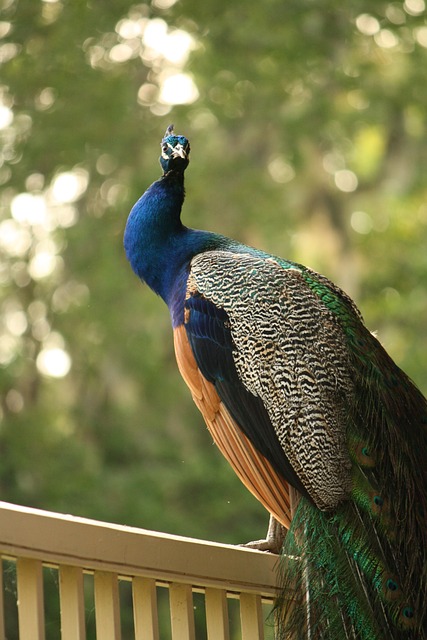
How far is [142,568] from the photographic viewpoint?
265 cm

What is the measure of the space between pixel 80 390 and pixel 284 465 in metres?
7.77

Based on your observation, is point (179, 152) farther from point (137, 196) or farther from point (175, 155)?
point (137, 196)

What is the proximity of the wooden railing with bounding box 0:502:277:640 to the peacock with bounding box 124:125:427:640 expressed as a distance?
185 mm

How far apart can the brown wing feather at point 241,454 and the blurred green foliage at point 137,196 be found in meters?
4.35

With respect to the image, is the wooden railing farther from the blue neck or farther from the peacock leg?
the blue neck

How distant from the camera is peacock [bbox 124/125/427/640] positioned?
123 inches

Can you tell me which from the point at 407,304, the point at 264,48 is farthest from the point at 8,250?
the point at 407,304

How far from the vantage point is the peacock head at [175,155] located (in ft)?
15.0

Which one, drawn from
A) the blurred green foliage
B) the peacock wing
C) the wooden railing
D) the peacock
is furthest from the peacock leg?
the blurred green foliage

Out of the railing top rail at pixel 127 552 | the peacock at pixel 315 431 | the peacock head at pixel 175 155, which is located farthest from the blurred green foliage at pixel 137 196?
the railing top rail at pixel 127 552

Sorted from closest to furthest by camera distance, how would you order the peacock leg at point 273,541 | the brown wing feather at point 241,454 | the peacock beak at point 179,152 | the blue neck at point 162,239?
1. the brown wing feather at point 241,454
2. the peacock leg at point 273,541
3. the blue neck at point 162,239
4. the peacock beak at point 179,152

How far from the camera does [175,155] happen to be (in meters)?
4.57

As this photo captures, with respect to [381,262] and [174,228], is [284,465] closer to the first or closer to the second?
A: [174,228]

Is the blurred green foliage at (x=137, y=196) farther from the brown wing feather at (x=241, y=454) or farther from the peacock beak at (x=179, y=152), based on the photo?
the brown wing feather at (x=241, y=454)
